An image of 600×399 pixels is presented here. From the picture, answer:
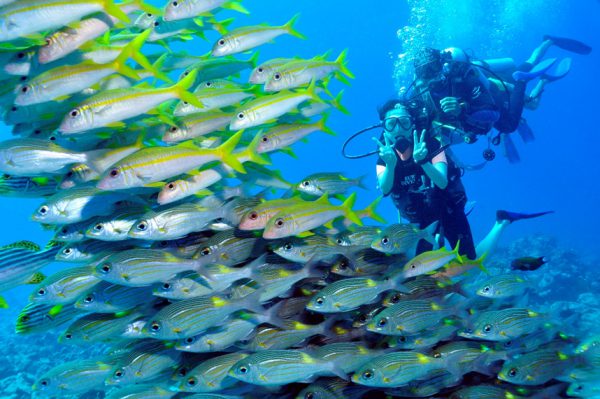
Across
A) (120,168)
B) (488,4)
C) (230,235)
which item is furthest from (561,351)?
(488,4)

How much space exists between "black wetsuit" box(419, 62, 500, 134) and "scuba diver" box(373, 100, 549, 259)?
2.26ft

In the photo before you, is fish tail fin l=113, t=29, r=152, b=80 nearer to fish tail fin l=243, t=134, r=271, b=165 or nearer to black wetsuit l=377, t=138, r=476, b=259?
fish tail fin l=243, t=134, r=271, b=165

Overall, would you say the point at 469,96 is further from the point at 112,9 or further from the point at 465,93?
the point at 112,9

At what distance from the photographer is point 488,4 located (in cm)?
6612

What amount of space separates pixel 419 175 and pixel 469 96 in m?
1.73

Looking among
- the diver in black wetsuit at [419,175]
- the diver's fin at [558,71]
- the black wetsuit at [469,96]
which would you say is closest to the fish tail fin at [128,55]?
the diver in black wetsuit at [419,175]

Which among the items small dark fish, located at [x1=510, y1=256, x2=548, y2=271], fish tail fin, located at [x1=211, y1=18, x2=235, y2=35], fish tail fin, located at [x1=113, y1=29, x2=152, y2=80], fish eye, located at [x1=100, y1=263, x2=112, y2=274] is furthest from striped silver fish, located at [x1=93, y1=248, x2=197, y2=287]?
small dark fish, located at [x1=510, y1=256, x2=548, y2=271]

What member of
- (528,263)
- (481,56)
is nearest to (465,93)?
(528,263)

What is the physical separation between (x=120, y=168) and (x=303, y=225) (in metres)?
1.43

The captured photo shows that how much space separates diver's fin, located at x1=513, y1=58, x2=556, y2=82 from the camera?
930cm

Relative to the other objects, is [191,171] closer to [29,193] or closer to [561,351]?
[29,193]

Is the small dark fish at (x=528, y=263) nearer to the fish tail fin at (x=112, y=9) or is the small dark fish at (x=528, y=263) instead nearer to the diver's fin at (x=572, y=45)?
the fish tail fin at (x=112, y=9)

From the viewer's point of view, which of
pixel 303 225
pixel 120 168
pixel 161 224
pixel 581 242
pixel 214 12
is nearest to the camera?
pixel 120 168

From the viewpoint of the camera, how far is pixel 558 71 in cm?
1236
